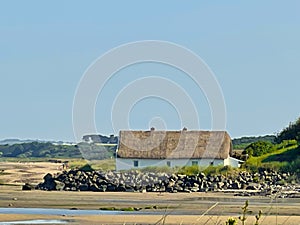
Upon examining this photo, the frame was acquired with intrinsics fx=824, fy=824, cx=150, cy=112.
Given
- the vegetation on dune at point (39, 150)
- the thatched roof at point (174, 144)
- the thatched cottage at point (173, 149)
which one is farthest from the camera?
the vegetation on dune at point (39, 150)

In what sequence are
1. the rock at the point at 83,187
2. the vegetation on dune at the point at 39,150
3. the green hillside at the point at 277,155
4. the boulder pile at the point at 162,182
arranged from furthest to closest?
the vegetation on dune at the point at 39,150, the green hillside at the point at 277,155, the rock at the point at 83,187, the boulder pile at the point at 162,182

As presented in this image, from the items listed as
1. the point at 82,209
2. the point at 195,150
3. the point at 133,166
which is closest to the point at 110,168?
the point at 133,166

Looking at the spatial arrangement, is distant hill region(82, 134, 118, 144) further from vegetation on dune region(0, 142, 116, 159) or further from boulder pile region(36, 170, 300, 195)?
vegetation on dune region(0, 142, 116, 159)

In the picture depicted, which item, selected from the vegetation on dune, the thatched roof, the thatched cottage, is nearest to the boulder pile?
the thatched cottage

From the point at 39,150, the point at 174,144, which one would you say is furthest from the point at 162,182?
the point at 39,150

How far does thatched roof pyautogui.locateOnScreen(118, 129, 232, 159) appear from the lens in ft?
168

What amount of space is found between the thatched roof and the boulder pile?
5.05m

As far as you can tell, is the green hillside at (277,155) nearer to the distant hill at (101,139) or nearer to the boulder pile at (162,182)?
the boulder pile at (162,182)

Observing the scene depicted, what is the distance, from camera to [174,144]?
52.6 m

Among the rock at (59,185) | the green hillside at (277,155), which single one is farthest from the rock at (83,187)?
the green hillside at (277,155)

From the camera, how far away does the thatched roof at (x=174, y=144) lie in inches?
2012

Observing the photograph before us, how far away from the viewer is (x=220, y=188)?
42.8m

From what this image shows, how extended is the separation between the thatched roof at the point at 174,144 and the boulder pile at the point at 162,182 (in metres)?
5.05

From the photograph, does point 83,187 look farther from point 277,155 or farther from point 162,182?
point 277,155
